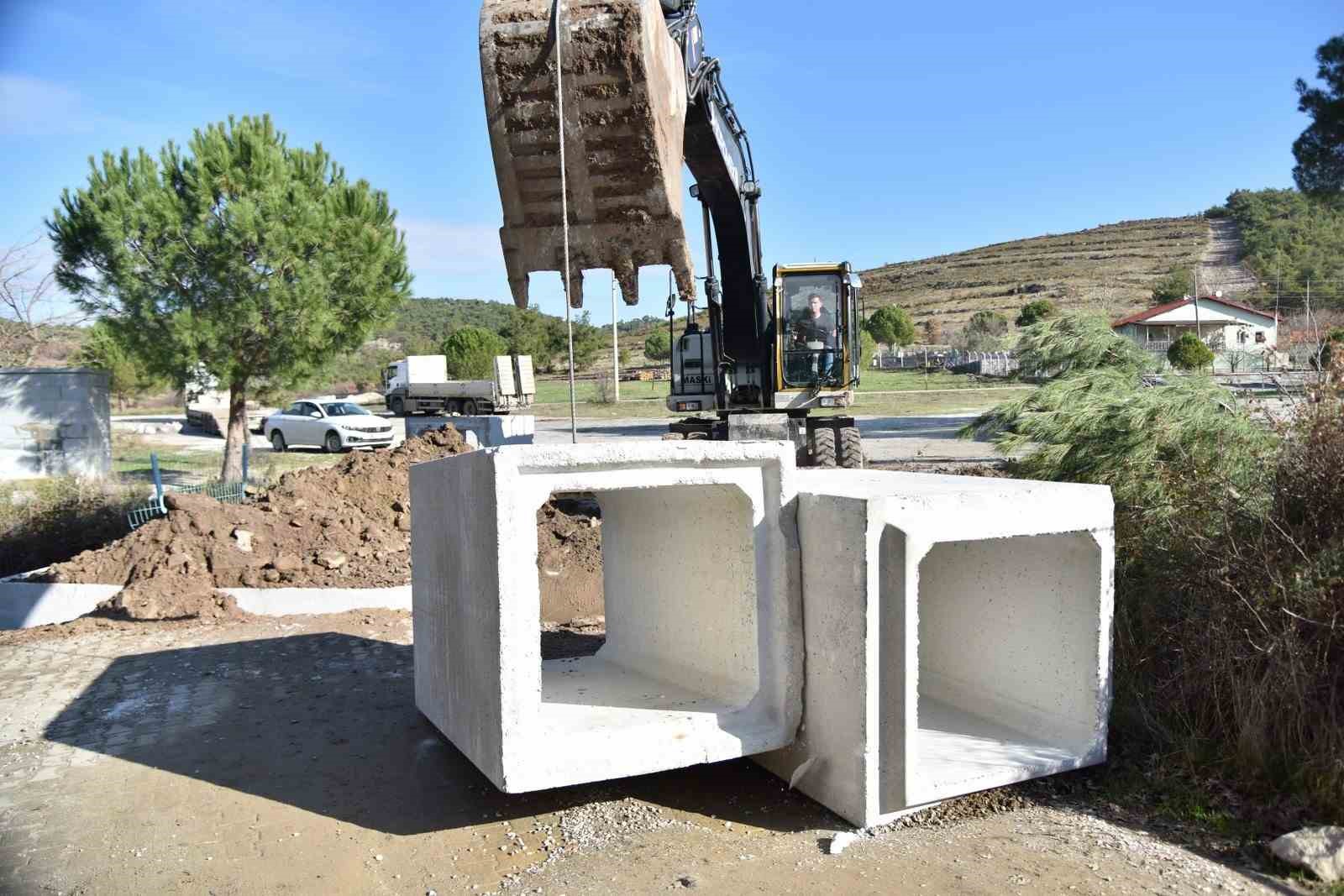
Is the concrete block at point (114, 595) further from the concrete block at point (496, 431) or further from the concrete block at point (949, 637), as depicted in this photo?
the concrete block at point (949, 637)

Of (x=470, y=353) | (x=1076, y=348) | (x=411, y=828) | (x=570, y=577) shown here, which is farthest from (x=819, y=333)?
(x=470, y=353)

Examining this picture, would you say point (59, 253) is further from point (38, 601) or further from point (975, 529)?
point (975, 529)

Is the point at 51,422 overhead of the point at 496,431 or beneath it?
overhead

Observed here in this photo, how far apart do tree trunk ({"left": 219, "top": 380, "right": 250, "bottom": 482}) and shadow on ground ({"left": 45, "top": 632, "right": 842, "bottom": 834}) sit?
10.3m

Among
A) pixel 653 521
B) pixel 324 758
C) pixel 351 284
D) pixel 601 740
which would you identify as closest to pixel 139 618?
pixel 324 758

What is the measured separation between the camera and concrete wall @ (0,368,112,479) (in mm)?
16844

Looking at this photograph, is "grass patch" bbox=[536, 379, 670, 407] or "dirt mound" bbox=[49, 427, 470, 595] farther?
"grass patch" bbox=[536, 379, 670, 407]

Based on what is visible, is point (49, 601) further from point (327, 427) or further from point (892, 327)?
point (892, 327)

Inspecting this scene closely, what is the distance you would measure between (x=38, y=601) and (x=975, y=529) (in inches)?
362

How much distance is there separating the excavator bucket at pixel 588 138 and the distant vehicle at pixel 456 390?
23.4 m

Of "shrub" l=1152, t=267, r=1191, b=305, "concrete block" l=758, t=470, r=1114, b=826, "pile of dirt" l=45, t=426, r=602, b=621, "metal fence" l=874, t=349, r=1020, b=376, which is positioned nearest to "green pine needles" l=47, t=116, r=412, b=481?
"pile of dirt" l=45, t=426, r=602, b=621

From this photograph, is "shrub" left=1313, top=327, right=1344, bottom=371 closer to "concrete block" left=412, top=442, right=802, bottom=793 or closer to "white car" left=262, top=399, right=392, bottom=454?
"concrete block" left=412, top=442, right=802, bottom=793

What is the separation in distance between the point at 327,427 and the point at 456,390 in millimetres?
7965

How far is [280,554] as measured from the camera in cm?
1002
